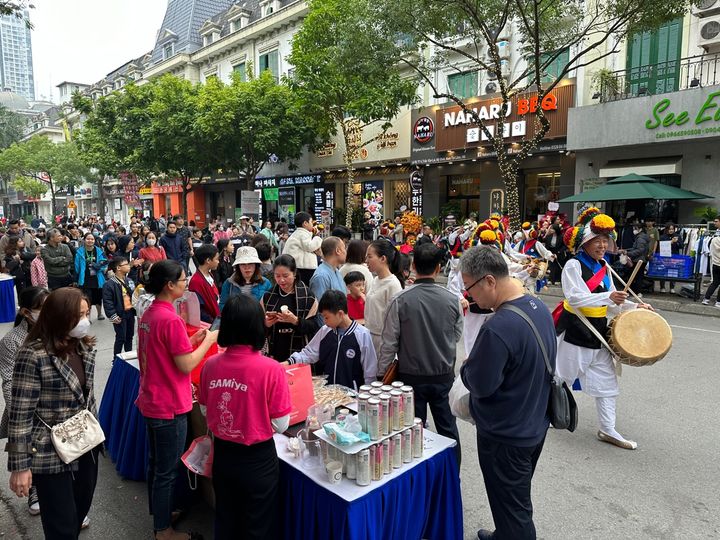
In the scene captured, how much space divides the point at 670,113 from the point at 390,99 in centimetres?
903

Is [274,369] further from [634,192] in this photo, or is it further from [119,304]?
[634,192]

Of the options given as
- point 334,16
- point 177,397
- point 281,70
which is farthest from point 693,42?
point 281,70

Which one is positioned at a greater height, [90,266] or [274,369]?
[274,369]

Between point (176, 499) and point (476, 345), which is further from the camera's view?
point (176, 499)

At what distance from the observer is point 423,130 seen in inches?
806

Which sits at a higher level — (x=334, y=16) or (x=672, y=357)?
(x=334, y=16)

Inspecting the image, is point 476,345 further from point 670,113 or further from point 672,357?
point 670,113

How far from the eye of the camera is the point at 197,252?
17.8 ft

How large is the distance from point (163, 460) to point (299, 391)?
36.8 inches

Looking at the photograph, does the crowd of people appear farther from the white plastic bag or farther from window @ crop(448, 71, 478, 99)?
window @ crop(448, 71, 478, 99)

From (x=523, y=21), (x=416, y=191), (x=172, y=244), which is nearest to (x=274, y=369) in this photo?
(x=172, y=244)

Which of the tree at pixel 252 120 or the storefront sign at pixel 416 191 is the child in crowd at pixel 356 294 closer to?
the storefront sign at pixel 416 191

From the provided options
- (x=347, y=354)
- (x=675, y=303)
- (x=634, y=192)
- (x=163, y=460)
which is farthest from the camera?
(x=634, y=192)

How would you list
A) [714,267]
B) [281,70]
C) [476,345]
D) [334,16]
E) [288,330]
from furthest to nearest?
[281,70], [334,16], [714,267], [288,330], [476,345]
